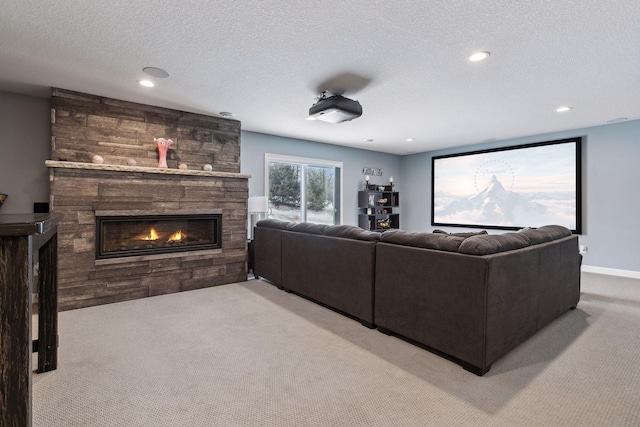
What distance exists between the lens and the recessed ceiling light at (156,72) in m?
2.95

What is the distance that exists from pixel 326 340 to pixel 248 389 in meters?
0.84

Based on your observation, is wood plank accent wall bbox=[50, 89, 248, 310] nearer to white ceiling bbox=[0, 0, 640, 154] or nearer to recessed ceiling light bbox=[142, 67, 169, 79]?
white ceiling bbox=[0, 0, 640, 154]

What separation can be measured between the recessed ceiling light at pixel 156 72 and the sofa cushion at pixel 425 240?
2.60m

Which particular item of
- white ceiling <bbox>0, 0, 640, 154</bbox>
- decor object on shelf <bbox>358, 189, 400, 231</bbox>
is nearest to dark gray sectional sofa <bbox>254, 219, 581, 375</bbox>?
white ceiling <bbox>0, 0, 640, 154</bbox>

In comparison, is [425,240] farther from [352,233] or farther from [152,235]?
[152,235]

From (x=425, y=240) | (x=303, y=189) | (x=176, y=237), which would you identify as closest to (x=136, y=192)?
(x=176, y=237)

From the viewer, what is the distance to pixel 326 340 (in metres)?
2.57

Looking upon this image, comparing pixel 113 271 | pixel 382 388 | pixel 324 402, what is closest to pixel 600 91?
pixel 382 388

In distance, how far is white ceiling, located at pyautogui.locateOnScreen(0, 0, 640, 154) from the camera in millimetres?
2062

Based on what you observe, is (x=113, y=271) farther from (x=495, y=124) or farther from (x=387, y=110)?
(x=495, y=124)

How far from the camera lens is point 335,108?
10.3 feet

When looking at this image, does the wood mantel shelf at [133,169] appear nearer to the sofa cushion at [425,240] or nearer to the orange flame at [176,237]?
the orange flame at [176,237]

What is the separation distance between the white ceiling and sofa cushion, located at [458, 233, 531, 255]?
1.50m

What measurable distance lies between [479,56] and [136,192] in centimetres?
389
